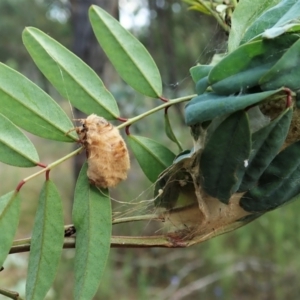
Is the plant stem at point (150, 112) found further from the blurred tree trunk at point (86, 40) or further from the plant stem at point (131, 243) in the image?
the blurred tree trunk at point (86, 40)

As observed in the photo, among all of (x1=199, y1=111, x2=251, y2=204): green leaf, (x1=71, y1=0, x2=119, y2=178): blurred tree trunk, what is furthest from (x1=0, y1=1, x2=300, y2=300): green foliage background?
(x1=199, y1=111, x2=251, y2=204): green leaf

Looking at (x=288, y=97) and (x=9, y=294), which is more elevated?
(x=288, y=97)

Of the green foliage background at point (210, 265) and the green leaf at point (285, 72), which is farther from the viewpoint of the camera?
the green foliage background at point (210, 265)

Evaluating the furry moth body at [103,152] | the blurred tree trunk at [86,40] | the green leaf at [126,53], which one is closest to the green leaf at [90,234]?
the furry moth body at [103,152]

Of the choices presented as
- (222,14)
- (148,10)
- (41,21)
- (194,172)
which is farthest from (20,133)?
(41,21)

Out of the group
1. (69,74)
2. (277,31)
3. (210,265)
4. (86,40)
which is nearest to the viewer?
(277,31)

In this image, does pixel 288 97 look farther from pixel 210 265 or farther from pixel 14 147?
pixel 210 265

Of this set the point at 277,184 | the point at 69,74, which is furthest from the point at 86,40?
the point at 277,184
